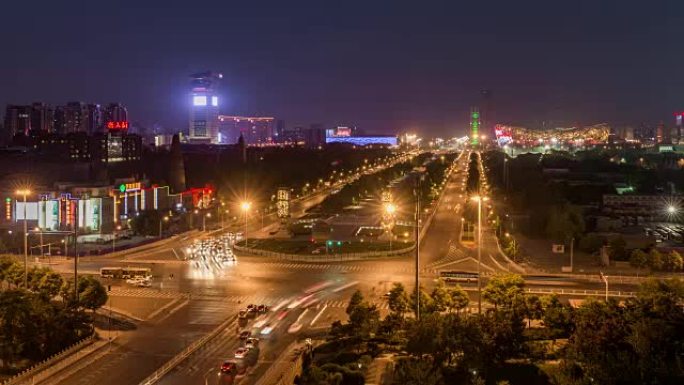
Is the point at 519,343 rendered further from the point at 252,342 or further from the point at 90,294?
the point at 90,294

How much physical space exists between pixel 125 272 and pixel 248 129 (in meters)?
125

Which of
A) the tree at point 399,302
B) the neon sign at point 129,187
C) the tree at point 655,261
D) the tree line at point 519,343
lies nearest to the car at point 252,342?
the tree line at point 519,343

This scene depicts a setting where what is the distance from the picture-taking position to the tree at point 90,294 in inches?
590

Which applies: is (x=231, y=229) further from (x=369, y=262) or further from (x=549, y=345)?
(x=549, y=345)

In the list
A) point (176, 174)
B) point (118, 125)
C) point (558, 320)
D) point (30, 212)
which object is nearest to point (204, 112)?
point (118, 125)

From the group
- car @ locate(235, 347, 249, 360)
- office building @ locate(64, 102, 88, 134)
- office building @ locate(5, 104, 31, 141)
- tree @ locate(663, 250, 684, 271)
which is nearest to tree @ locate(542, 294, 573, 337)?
car @ locate(235, 347, 249, 360)

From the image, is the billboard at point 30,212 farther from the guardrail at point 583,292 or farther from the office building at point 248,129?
the office building at point 248,129

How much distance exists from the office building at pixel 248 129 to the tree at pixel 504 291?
380 feet

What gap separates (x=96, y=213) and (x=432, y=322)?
20.8m

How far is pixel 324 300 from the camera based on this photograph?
17.2 metres

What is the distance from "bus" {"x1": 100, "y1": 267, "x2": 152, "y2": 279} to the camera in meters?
20.1

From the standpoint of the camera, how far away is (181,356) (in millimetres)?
12578

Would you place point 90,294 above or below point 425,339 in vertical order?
above

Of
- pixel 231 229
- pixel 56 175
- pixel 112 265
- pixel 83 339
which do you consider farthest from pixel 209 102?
pixel 83 339
